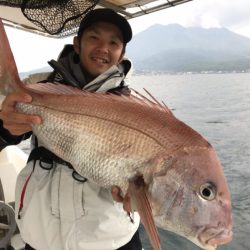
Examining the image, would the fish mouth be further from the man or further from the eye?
the man

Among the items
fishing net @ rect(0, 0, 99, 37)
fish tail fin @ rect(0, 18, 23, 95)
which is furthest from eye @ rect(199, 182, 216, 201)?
fishing net @ rect(0, 0, 99, 37)

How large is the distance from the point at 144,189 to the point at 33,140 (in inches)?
53.8

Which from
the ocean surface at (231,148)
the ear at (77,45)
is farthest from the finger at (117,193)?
the ear at (77,45)

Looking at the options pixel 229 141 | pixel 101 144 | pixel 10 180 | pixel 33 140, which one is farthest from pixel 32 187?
pixel 229 141

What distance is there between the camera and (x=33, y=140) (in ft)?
9.33

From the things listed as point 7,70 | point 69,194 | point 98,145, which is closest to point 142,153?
point 98,145

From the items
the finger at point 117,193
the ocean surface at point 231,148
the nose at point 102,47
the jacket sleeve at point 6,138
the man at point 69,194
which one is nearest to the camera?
the finger at point 117,193

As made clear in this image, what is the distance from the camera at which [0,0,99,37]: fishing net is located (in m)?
3.16

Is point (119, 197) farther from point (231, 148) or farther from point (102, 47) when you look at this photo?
point (231, 148)

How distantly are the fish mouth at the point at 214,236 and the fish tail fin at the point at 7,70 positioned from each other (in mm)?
1397

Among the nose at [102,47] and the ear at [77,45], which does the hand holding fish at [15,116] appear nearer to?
the nose at [102,47]

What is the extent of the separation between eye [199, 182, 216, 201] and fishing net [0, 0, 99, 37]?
224 cm

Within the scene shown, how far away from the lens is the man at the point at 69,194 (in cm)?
244

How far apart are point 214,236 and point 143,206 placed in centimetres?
33
